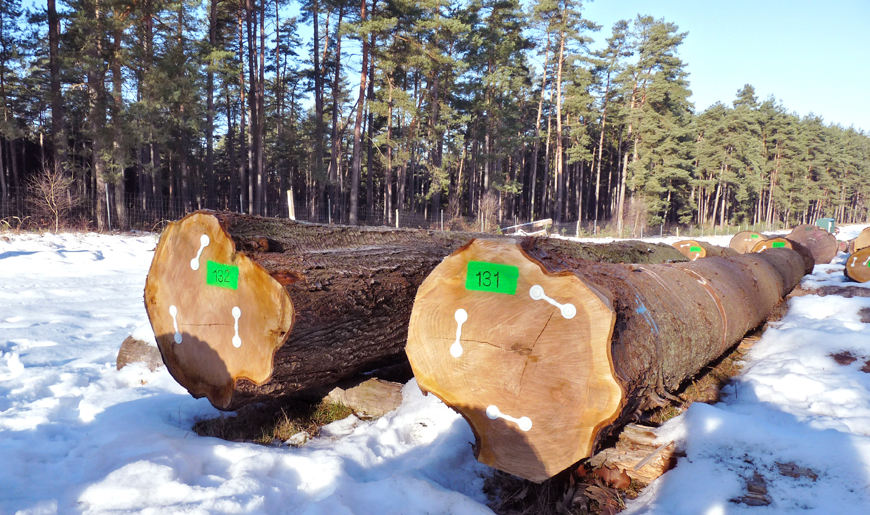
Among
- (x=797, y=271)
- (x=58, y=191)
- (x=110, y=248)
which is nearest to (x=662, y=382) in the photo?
(x=797, y=271)

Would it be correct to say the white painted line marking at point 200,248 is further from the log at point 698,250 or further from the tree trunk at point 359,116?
the tree trunk at point 359,116

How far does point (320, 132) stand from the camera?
2236 cm

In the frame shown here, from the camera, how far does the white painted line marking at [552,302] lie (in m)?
1.97

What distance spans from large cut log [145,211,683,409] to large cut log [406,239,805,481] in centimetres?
77

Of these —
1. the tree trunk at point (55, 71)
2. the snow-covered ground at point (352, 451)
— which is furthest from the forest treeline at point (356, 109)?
the snow-covered ground at point (352, 451)

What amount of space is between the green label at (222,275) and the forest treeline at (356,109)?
12537mm

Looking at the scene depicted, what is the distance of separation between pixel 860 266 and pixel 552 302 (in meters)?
10.4

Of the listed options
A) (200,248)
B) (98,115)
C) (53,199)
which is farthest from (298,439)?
(98,115)

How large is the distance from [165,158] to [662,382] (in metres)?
35.9

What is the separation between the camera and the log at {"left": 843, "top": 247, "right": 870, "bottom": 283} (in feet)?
28.6

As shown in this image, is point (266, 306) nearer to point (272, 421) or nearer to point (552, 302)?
point (272, 421)

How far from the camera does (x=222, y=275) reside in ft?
9.12

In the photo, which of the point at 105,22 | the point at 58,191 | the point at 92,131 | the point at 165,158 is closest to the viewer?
the point at 58,191

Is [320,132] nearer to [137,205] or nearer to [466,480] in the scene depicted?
[137,205]
